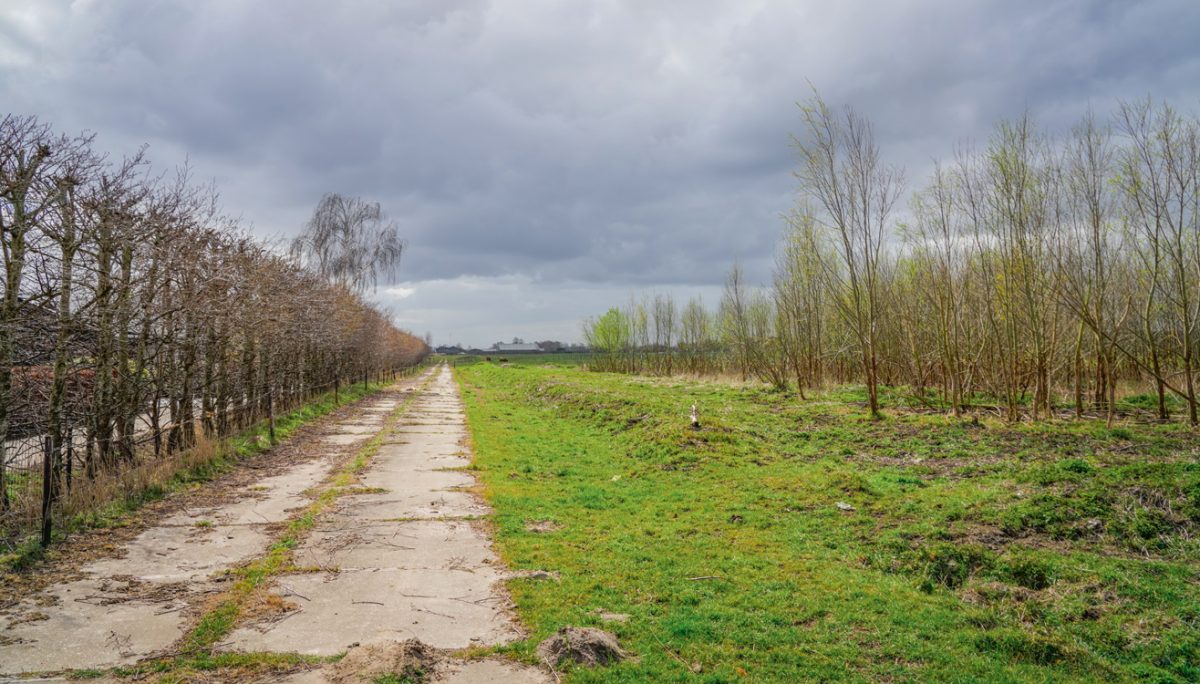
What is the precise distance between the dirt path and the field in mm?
486

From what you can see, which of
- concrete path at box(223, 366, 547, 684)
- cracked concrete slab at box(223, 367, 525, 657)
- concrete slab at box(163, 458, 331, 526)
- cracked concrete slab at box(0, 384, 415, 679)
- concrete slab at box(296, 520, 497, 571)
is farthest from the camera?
concrete slab at box(163, 458, 331, 526)

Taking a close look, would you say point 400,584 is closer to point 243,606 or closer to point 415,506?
point 243,606

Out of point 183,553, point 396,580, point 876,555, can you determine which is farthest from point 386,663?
point 876,555

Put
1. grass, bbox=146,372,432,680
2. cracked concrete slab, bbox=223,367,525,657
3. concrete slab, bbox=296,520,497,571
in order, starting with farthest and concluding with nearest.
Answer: concrete slab, bbox=296,520,497,571, cracked concrete slab, bbox=223,367,525,657, grass, bbox=146,372,432,680

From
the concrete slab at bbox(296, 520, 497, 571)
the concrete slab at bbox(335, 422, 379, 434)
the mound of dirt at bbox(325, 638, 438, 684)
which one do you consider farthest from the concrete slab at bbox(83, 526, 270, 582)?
the concrete slab at bbox(335, 422, 379, 434)

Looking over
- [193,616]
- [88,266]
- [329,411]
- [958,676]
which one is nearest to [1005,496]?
[958,676]

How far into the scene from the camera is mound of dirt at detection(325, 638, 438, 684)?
400 centimetres

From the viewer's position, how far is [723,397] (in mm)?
22891

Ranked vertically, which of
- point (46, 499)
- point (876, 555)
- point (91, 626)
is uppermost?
point (46, 499)

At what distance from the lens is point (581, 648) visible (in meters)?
4.35

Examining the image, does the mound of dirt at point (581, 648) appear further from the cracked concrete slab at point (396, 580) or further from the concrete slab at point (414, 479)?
the concrete slab at point (414, 479)

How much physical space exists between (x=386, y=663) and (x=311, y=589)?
1.96m

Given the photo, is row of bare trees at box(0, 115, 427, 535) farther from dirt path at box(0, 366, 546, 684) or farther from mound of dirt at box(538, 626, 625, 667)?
mound of dirt at box(538, 626, 625, 667)

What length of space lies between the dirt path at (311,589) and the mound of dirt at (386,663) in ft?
0.22
